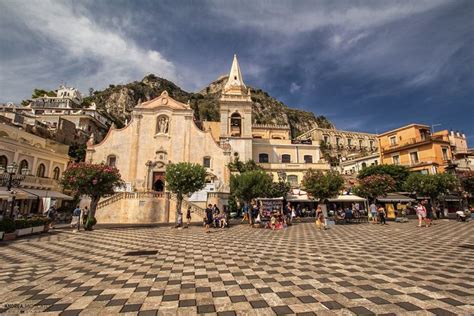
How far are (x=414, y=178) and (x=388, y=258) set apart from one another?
24062 millimetres

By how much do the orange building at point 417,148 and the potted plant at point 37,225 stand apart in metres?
42.6

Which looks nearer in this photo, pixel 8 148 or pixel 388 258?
pixel 388 258

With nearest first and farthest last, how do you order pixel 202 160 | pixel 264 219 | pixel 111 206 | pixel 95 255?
1. pixel 95 255
2. pixel 264 219
3. pixel 111 206
4. pixel 202 160

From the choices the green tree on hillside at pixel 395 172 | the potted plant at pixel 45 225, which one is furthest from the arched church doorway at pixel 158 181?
the green tree on hillside at pixel 395 172

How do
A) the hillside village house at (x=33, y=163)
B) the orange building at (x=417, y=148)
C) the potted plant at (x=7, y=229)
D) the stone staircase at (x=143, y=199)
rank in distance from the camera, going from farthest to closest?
the orange building at (x=417, y=148)
the hillside village house at (x=33, y=163)
the stone staircase at (x=143, y=199)
the potted plant at (x=7, y=229)

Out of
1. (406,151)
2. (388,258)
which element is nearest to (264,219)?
(388,258)

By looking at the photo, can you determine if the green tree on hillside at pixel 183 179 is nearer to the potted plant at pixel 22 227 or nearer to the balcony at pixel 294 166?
the potted plant at pixel 22 227

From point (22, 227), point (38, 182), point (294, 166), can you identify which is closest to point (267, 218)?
point (22, 227)

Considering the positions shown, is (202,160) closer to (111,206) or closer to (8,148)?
(111,206)

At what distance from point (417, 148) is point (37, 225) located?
44.1 metres

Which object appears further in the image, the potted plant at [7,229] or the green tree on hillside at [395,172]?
the green tree on hillside at [395,172]

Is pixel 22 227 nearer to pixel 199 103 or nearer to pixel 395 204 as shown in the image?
pixel 395 204

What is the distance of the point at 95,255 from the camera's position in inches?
340

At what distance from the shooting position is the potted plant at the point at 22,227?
1336cm
